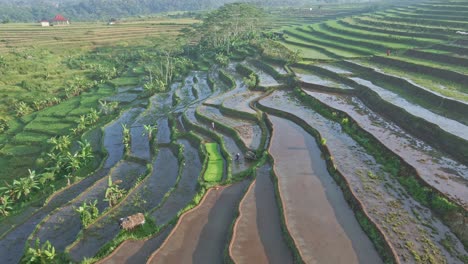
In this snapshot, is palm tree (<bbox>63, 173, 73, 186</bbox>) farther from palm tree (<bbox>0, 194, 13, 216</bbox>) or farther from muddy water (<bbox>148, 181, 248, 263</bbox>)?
muddy water (<bbox>148, 181, 248, 263</bbox>)

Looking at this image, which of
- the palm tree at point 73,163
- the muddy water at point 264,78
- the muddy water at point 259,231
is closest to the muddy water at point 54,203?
the palm tree at point 73,163

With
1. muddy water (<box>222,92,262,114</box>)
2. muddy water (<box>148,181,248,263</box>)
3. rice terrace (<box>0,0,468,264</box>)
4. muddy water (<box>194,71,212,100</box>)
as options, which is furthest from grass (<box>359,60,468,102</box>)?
muddy water (<box>148,181,248,263</box>)

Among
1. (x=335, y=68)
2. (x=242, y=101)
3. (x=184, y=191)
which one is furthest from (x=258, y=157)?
(x=335, y=68)

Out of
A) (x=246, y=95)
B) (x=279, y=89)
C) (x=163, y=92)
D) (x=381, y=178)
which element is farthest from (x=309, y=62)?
(x=381, y=178)

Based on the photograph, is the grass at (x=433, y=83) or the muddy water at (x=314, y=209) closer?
the muddy water at (x=314, y=209)

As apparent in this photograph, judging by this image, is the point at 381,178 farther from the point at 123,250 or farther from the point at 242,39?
the point at 242,39

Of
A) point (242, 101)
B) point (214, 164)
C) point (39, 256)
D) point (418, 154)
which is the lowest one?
point (39, 256)

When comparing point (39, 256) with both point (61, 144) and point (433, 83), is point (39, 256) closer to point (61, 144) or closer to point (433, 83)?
point (61, 144)

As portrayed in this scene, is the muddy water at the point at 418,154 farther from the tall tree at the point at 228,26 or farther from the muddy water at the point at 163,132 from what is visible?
the tall tree at the point at 228,26
